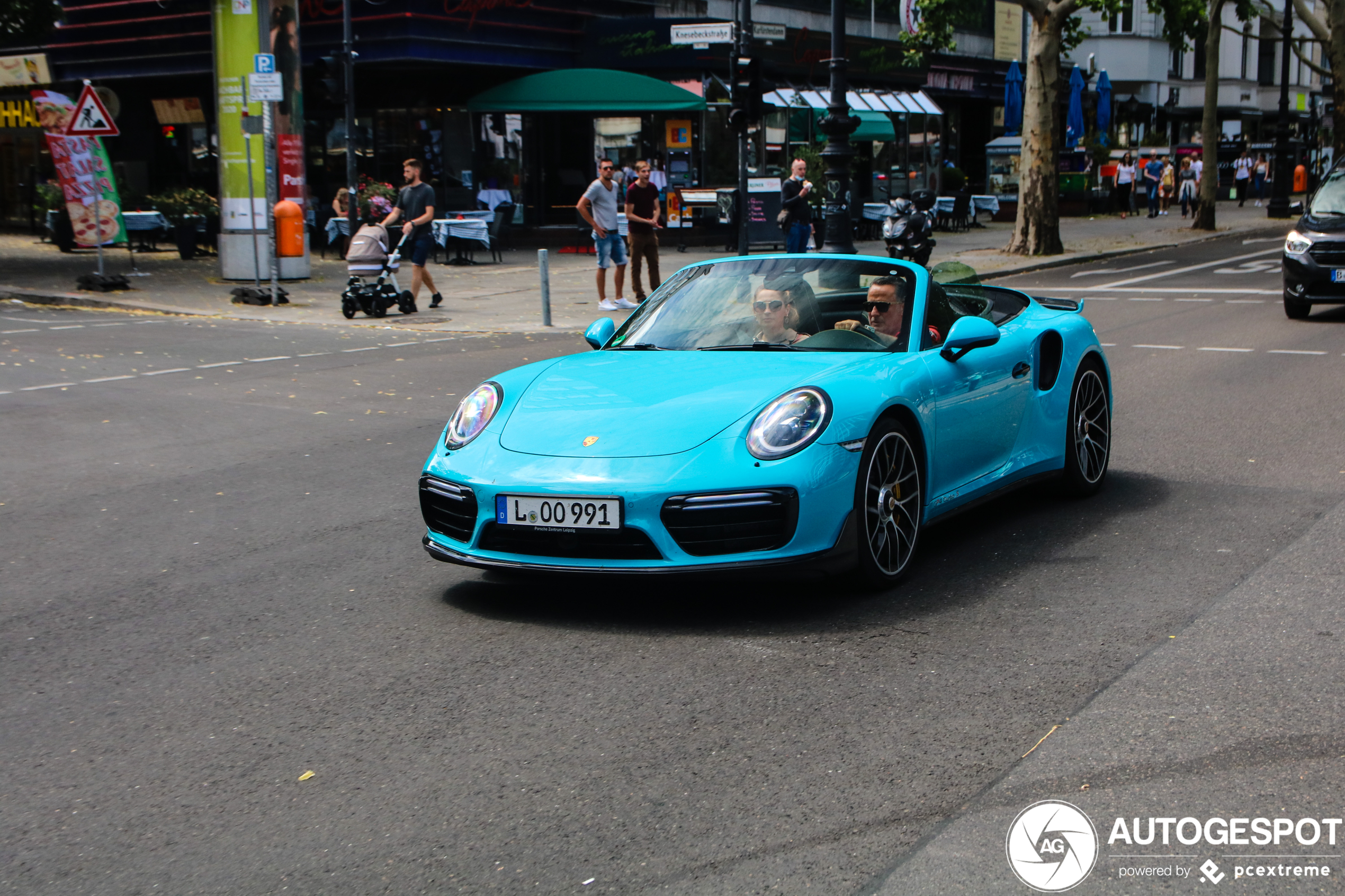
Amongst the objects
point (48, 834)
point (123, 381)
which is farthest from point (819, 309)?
point (123, 381)

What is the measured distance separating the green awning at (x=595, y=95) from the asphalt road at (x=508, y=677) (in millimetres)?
22090

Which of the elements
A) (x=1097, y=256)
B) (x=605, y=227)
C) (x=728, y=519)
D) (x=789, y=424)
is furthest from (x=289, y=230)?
(x=728, y=519)

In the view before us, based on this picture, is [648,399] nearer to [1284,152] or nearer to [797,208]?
[797,208]

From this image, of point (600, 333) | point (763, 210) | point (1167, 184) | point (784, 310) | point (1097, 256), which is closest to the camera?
point (784, 310)

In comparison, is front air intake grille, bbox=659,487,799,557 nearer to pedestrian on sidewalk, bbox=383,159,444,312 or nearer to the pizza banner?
pedestrian on sidewalk, bbox=383,159,444,312

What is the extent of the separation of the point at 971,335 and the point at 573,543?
1.89 metres

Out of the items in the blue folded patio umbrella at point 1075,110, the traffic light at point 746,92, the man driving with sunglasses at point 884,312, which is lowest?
the man driving with sunglasses at point 884,312

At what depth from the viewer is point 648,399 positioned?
543 cm

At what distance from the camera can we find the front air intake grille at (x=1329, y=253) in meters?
15.6

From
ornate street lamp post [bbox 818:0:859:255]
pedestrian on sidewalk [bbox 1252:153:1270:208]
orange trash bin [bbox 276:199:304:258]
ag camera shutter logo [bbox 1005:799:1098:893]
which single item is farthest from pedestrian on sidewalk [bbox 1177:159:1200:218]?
ag camera shutter logo [bbox 1005:799:1098:893]

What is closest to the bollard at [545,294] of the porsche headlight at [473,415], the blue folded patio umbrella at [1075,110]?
the porsche headlight at [473,415]

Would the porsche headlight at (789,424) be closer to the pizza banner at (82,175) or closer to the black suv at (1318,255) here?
the black suv at (1318,255)

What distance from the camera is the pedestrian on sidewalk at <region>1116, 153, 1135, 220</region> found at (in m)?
45.2

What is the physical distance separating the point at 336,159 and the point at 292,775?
3020cm
